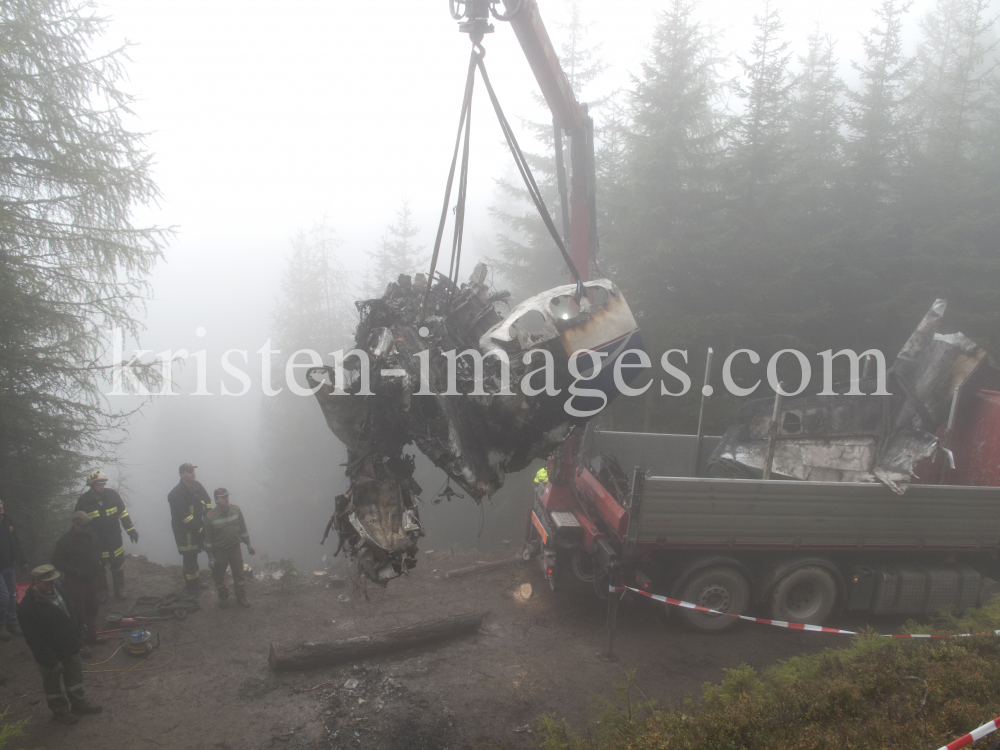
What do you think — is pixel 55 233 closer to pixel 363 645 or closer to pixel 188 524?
pixel 188 524

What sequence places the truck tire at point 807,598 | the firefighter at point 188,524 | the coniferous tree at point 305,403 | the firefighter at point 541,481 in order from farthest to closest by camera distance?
the coniferous tree at point 305,403, the firefighter at point 541,481, the firefighter at point 188,524, the truck tire at point 807,598

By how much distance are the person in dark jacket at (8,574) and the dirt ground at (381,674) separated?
1.20ft

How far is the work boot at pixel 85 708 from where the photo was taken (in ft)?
16.9

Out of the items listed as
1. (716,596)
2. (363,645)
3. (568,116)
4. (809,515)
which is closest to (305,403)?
(363,645)

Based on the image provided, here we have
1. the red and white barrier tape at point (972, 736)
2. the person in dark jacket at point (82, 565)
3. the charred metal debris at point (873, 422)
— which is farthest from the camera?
the charred metal debris at point (873, 422)

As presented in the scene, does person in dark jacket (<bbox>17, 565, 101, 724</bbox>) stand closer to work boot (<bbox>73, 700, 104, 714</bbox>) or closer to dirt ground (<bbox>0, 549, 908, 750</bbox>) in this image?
work boot (<bbox>73, 700, 104, 714</bbox>)

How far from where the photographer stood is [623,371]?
5328mm

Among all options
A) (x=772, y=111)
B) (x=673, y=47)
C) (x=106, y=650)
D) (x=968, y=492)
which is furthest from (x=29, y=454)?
(x=772, y=111)

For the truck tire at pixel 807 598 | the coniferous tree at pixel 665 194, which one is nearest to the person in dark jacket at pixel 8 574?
the truck tire at pixel 807 598

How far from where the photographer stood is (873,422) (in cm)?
735

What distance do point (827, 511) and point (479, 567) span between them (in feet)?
17.0

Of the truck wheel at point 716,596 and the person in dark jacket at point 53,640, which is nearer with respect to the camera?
the person in dark jacket at point 53,640

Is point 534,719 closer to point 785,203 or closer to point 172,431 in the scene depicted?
point 785,203

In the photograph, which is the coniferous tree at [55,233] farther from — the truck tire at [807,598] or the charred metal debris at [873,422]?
the truck tire at [807,598]
